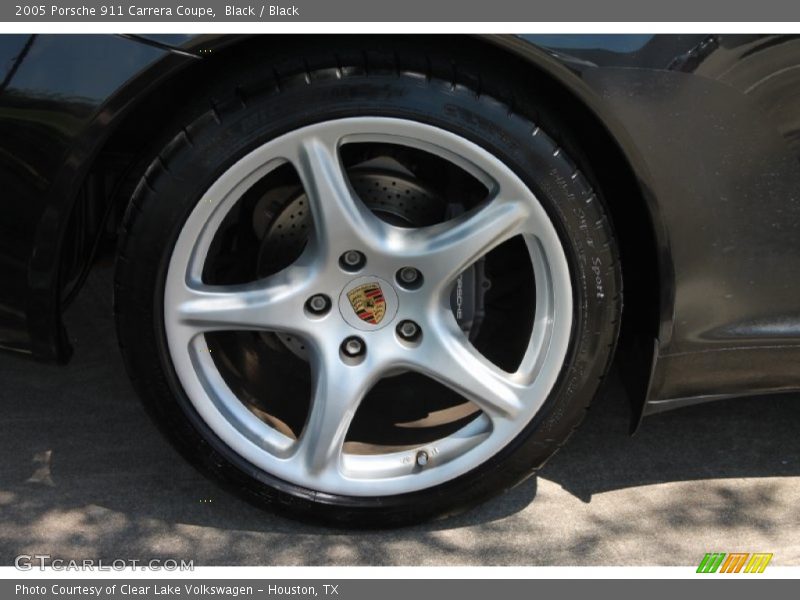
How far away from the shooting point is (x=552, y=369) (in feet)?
6.99

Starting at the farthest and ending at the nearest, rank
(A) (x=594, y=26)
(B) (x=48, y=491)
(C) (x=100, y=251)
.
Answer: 1. (C) (x=100, y=251)
2. (B) (x=48, y=491)
3. (A) (x=594, y=26)

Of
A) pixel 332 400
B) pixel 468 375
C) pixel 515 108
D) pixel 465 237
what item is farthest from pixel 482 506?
pixel 515 108

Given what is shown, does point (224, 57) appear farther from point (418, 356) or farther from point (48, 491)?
point (48, 491)

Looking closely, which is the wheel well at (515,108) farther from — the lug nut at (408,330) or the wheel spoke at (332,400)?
the wheel spoke at (332,400)

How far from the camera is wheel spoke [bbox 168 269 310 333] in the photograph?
2096 millimetres

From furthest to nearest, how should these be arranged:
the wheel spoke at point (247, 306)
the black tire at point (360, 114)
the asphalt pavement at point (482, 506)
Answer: the asphalt pavement at point (482, 506) < the wheel spoke at point (247, 306) < the black tire at point (360, 114)

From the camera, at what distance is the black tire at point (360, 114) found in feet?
6.44

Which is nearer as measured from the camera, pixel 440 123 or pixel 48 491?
pixel 440 123

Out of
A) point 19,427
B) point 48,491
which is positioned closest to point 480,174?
point 48,491

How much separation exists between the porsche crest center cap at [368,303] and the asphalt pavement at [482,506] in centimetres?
52

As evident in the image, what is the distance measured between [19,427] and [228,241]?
0.86 metres

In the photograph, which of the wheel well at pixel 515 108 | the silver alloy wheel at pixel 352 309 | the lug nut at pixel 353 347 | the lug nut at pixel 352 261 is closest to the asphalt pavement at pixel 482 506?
the silver alloy wheel at pixel 352 309

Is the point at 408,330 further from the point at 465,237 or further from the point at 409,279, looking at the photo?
the point at 465,237

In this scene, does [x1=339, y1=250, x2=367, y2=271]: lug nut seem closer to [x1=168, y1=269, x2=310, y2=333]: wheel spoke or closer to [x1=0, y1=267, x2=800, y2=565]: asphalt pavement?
[x1=168, y1=269, x2=310, y2=333]: wheel spoke
